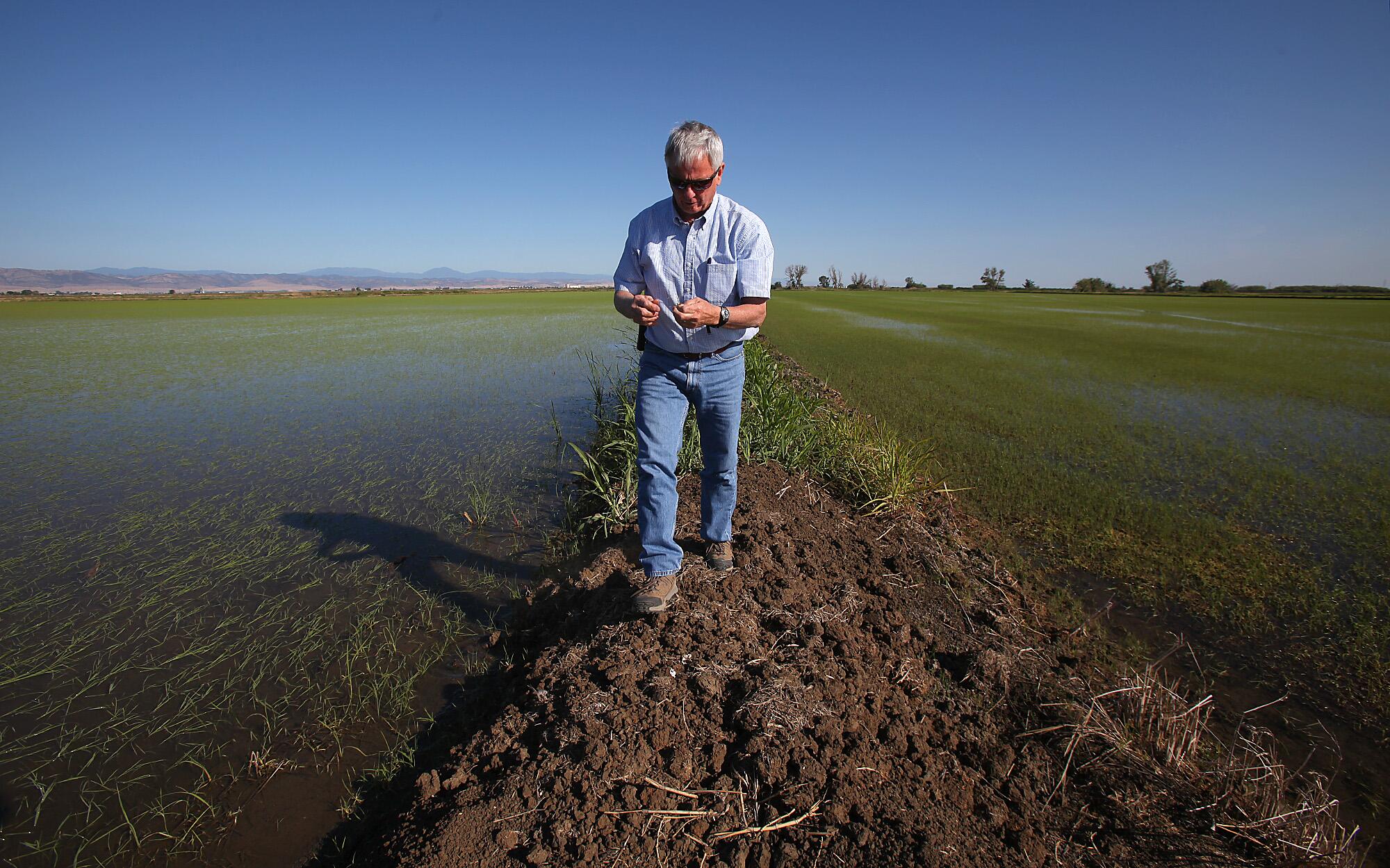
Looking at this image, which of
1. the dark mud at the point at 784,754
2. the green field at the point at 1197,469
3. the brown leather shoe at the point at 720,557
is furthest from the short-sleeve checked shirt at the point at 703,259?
the green field at the point at 1197,469

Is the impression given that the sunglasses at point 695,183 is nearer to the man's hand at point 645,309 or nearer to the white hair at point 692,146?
the white hair at point 692,146

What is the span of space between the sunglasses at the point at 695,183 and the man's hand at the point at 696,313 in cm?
38

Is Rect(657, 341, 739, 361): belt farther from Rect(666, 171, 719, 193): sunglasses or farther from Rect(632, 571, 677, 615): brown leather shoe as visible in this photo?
Rect(632, 571, 677, 615): brown leather shoe

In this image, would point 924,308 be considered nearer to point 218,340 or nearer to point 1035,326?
point 1035,326

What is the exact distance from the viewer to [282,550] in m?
3.49

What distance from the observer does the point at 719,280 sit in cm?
219

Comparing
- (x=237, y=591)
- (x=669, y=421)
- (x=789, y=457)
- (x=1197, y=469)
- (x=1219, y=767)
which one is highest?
(x=669, y=421)

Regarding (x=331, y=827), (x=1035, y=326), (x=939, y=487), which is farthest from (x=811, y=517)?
(x=1035, y=326)

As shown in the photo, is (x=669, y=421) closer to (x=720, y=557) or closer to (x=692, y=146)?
(x=720, y=557)

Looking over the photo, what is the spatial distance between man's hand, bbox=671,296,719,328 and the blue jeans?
21cm

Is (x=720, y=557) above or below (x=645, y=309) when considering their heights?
below

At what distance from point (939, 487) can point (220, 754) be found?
13.2 feet

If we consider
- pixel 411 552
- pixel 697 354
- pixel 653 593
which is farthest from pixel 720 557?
pixel 411 552

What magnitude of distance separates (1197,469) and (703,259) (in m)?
4.41
